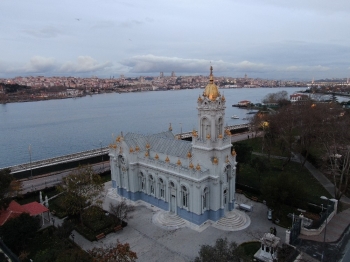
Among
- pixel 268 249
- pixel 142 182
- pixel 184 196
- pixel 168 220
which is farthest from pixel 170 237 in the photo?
pixel 268 249

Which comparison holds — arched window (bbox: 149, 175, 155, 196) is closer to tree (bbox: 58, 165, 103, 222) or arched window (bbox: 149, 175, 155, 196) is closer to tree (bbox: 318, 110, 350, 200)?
tree (bbox: 58, 165, 103, 222)

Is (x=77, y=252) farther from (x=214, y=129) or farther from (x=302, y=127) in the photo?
(x=302, y=127)

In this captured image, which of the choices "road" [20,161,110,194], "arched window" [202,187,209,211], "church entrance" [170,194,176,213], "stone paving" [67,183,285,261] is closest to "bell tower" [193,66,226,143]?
"arched window" [202,187,209,211]

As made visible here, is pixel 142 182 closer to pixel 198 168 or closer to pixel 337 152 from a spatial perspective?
pixel 198 168

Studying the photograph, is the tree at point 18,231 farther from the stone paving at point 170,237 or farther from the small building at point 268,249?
the small building at point 268,249

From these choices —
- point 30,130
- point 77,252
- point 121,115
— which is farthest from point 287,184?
point 121,115

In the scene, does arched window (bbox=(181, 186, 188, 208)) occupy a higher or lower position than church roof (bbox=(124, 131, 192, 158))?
lower
